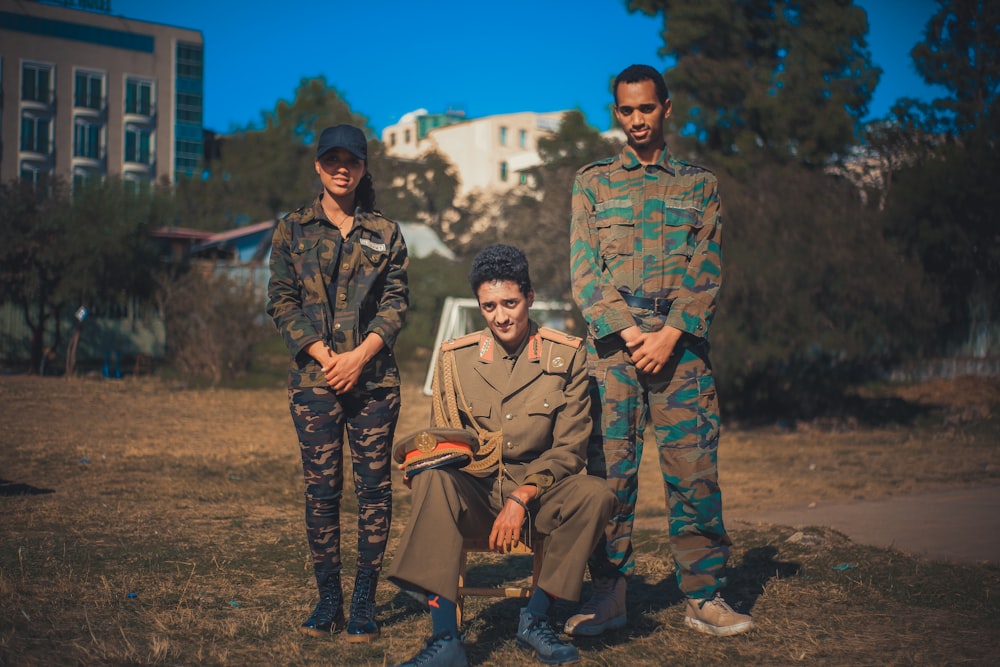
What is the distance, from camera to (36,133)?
5000cm

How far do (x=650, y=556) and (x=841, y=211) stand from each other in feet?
29.2

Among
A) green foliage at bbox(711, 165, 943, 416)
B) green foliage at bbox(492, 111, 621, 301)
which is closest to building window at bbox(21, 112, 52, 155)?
green foliage at bbox(492, 111, 621, 301)

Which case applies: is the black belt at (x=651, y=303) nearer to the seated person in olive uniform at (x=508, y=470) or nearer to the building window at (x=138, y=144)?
the seated person in olive uniform at (x=508, y=470)

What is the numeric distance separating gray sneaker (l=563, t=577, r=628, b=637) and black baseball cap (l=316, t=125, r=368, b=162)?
7.11ft

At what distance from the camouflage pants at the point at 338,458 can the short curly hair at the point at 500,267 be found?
637 mm

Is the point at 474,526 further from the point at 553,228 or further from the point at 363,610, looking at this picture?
the point at 553,228

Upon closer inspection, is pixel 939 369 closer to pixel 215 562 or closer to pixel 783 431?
pixel 783 431

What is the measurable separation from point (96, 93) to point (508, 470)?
5517 cm

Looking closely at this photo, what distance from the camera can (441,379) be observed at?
→ 3873 millimetres

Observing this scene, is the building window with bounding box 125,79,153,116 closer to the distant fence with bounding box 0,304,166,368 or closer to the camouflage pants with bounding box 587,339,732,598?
the distant fence with bounding box 0,304,166,368

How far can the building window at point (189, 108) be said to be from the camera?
55.1 meters

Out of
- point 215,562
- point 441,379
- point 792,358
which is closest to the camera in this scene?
point 441,379

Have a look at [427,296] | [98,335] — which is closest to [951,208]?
[427,296]

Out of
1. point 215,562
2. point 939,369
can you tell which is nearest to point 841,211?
point 939,369
